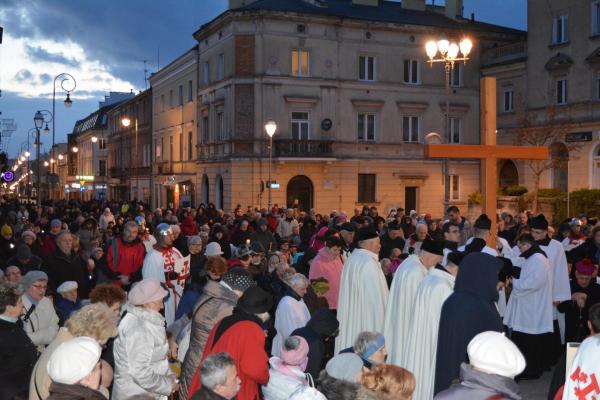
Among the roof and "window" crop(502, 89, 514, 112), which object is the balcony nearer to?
the roof

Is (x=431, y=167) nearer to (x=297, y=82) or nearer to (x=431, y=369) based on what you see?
(x=297, y=82)

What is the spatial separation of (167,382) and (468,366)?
2799 millimetres

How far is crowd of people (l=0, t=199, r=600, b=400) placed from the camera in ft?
15.3

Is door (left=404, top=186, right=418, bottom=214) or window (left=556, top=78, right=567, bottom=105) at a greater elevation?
window (left=556, top=78, right=567, bottom=105)

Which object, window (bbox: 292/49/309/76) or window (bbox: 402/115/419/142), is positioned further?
window (bbox: 402/115/419/142)

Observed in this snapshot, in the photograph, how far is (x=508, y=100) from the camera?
133ft

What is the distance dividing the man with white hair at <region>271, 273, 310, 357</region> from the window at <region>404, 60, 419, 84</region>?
111 ft

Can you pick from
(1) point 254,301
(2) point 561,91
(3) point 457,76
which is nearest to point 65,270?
(1) point 254,301

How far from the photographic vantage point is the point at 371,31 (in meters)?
39.1

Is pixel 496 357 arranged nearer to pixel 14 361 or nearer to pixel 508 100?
pixel 14 361

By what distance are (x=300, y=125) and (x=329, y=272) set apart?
91.8 feet

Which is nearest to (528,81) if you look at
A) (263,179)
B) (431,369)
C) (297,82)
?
(297,82)

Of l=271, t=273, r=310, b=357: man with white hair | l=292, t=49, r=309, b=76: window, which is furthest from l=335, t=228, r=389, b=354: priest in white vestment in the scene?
l=292, t=49, r=309, b=76: window

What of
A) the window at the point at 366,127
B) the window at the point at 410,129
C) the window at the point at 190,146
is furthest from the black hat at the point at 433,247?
the window at the point at 190,146
